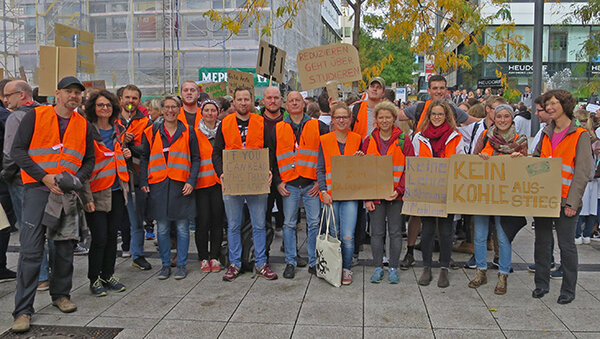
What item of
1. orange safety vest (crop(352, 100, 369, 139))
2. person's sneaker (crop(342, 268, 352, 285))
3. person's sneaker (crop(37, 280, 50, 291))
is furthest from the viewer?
orange safety vest (crop(352, 100, 369, 139))

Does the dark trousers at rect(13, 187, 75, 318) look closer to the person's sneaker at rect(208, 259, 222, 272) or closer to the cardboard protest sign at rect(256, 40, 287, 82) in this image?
the person's sneaker at rect(208, 259, 222, 272)

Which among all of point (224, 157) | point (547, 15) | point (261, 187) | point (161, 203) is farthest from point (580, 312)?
point (547, 15)

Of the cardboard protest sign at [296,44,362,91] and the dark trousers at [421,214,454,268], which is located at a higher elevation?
the cardboard protest sign at [296,44,362,91]

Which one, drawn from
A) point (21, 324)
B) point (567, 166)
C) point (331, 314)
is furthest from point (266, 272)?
point (567, 166)

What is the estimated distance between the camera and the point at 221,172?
587 cm

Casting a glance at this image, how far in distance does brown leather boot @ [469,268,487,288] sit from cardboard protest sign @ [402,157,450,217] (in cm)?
78

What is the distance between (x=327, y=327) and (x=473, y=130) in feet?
11.3

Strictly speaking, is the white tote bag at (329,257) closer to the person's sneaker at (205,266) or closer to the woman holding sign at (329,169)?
the woman holding sign at (329,169)

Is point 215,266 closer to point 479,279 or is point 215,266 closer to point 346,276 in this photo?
point 346,276

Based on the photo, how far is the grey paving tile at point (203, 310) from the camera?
4.79 m

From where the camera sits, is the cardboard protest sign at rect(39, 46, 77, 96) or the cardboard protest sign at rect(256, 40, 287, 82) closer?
the cardboard protest sign at rect(39, 46, 77, 96)

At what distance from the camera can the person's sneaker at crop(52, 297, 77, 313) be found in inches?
194

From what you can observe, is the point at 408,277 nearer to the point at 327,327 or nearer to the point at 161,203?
the point at 327,327

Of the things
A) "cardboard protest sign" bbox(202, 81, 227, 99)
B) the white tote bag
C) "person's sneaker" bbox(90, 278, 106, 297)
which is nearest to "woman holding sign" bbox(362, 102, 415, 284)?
the white tote bag
